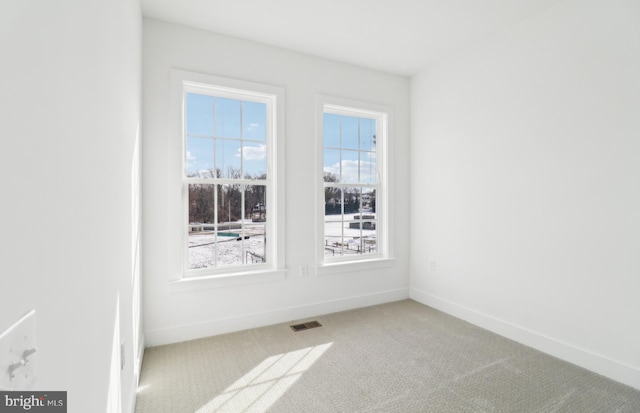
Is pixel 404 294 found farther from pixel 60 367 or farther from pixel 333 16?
pixel 60 367

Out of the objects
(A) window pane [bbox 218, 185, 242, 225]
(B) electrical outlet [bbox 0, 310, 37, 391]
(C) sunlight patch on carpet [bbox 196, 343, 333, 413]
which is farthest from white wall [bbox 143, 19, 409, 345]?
(B) electrical outlet [bbox 0, 310, 37, 391]

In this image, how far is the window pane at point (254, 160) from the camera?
129 inches

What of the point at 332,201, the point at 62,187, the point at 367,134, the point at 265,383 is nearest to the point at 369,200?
the point at 332,201

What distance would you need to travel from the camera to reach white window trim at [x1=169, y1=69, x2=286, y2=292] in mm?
2850

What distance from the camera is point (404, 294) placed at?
4098 mm

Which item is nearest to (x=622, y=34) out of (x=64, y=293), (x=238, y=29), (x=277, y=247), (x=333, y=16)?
(x=333, y=16)

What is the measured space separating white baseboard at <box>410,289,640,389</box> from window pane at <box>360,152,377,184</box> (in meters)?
1.65

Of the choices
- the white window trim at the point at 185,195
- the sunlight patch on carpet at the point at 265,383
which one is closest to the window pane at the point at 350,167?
the white window trim at the point at 185,195

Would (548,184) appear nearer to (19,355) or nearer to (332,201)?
(332,201)

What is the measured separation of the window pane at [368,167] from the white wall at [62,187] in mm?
2973

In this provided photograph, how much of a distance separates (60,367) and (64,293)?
160 mm

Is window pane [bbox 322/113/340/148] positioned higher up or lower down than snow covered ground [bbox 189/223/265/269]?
higher up

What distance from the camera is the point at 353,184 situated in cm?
388

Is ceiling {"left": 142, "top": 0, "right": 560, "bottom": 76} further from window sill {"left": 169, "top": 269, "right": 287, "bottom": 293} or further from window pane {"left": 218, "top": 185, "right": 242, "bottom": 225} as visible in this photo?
window sill {"left": 169, "top": 269, "right": 287, "bottom": 293}
